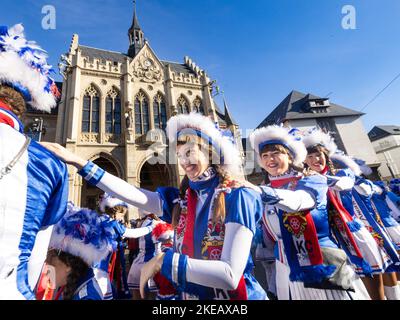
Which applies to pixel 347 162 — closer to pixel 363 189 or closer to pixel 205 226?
pixel 363 189

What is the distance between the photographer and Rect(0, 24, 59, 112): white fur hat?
4.00ft

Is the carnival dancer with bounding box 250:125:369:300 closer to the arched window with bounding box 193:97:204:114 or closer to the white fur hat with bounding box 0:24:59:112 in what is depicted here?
the white fur hat with bounding box 0:24:59:112

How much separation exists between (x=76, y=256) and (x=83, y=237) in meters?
0.20

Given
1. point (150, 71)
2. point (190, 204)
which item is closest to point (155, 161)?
point (150, 71)

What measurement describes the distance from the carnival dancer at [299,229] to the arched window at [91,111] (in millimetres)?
15343

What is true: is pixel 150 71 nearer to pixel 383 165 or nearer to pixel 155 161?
pixel 155 161

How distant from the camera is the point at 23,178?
1044 mm

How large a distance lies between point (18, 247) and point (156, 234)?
312 cm

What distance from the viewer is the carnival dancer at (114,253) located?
101 inches

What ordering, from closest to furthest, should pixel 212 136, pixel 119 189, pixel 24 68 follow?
1. pixel 24 68
2. pixel 119 189
3. pixel 212 136

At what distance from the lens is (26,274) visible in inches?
39.6

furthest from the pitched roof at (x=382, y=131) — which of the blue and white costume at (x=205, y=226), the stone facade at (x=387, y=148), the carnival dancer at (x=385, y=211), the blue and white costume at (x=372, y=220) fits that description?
the blue and white costume at (x=205, y=226)

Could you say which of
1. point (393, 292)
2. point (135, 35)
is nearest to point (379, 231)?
point (393, 292)
